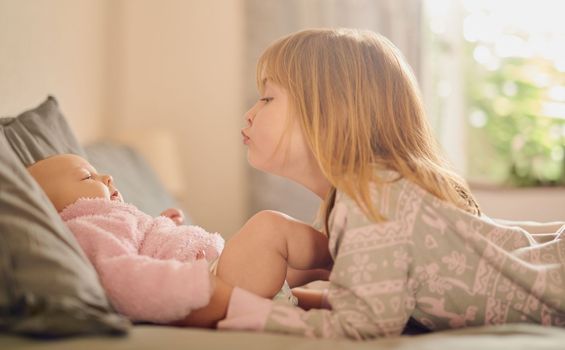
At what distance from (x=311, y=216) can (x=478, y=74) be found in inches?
51.4

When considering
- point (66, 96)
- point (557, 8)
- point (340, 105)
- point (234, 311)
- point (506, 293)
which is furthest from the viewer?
point (557, 8)

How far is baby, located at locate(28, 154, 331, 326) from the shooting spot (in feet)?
3.58

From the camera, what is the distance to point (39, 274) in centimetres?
95

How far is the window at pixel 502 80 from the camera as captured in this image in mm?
3865

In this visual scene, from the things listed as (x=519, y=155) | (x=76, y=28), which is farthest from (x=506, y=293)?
(x=519, y=155)

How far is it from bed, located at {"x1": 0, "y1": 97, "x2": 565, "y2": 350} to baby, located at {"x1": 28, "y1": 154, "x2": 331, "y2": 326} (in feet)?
0.25

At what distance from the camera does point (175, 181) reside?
360 cm

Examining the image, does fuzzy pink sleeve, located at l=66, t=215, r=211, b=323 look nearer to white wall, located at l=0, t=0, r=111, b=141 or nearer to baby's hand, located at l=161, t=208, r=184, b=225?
baby's hand, located at l=161, t=208, r=184, b=225

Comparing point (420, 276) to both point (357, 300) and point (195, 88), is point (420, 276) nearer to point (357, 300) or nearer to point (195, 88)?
point (357, 300)

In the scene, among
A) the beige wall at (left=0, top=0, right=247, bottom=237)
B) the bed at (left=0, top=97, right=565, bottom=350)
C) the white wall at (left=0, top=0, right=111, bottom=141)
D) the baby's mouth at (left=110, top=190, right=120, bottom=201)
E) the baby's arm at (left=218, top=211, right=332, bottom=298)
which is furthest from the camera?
the beige wall at (left=0, top=0, right=247, bottom=237)

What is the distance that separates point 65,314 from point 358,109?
70cm

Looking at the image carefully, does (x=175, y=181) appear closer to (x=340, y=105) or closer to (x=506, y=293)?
(x=340, y=105)

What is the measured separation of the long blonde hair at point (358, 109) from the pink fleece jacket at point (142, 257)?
298 millimetres

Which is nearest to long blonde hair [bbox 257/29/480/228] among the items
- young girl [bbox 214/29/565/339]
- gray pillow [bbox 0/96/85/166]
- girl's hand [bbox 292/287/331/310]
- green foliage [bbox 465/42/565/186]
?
young girl [bbox 214/29/565/339]
